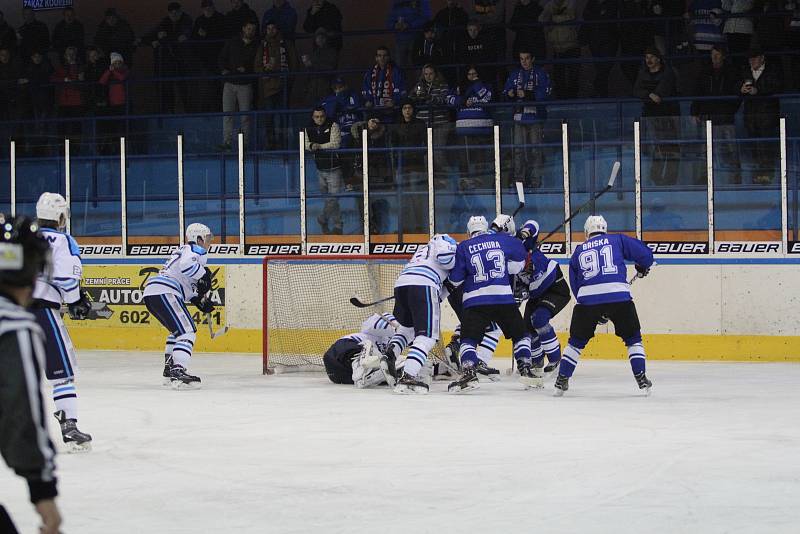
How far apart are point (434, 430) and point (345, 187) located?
17.9 feet

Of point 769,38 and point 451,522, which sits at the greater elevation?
point 769,38

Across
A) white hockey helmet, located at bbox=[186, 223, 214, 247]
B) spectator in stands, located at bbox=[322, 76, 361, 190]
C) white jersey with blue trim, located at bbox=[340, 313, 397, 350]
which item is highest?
spectator in stands, located at bbox=[322, 76, 361, 190]

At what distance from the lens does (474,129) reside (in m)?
11.9

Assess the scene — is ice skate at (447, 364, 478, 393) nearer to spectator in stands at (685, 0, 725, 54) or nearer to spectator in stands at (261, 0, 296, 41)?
spectator in stands at (685, 0, 725, 54)

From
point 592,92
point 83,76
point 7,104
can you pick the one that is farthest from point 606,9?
point 7,104

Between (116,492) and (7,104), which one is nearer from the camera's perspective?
(116,492)

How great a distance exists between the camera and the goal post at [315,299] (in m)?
11.0

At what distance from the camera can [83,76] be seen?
14594 mm

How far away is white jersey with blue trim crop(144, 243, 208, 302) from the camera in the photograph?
932 centimetres

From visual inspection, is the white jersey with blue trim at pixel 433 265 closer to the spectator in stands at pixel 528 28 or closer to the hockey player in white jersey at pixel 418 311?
the hockey player in white jersey at pixel 418 311

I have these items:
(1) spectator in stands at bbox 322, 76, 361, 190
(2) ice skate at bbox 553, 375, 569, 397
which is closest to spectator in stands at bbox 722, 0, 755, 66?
(1) spectator in stands at bbox 322, 76, 361, 190

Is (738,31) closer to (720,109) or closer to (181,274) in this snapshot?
(720,109)

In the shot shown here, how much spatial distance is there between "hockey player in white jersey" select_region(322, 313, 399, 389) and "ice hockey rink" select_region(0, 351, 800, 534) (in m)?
0.22

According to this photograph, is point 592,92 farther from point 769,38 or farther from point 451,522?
point 451,522
